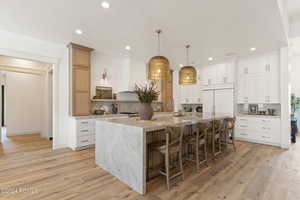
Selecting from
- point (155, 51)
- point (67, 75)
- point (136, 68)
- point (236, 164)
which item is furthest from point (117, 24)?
point (236, 164)

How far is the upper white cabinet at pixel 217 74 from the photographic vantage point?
5.52m

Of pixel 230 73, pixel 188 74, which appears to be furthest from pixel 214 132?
pixel 230 73

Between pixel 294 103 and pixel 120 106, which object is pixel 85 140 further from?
pixel 294 103

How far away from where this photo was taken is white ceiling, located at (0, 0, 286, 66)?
2.52 m

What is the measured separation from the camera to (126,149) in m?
2.35

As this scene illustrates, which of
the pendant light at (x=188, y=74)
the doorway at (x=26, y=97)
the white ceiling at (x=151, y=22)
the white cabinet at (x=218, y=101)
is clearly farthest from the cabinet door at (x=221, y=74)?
the doorway at (x=26, y=97)

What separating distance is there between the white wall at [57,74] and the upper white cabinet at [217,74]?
4.93 meters

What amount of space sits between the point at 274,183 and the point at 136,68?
4.83 m

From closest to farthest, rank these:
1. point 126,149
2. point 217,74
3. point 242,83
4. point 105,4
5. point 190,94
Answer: point 126,149 → point 105,4 → point 242,83 → point 217,74 → point 190,94

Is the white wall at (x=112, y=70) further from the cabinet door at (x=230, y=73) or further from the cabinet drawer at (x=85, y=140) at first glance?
the cabinet door at (x=230, y=73)

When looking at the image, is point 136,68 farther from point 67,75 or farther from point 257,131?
point 257,131

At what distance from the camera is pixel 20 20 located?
3.05m

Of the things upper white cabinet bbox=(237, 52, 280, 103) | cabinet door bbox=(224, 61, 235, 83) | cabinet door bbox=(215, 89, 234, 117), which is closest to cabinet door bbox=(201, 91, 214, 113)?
cabinet door bbox=(215, 89, 234, 117)

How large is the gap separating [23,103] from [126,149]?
6196 millimetres
